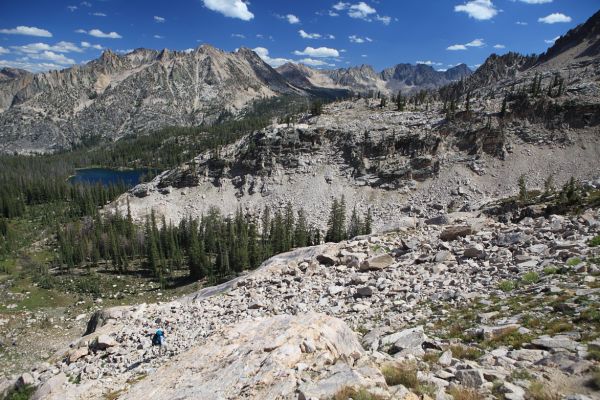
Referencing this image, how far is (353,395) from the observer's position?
9.90 meters

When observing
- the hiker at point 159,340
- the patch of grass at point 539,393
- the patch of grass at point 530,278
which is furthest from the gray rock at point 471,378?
the hiker at point 159,340

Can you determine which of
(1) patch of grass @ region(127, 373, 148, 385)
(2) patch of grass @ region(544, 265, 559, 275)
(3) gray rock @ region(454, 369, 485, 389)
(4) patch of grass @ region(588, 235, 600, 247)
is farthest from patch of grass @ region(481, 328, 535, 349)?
(1) patch of grass @ region(127, 373, 148, 385)

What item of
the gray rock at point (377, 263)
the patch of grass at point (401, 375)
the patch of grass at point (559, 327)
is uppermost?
the patch of grass at point (559, 327)

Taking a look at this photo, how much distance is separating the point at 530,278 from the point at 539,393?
10685mm

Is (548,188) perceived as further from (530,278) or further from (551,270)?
(530,278)

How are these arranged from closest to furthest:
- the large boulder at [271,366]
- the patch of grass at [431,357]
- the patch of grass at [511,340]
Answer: the large boulder at [271,366]
the patch of grass at [431,357]
the patch of grass at [511,340]

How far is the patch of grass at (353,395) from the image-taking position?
9672 mm

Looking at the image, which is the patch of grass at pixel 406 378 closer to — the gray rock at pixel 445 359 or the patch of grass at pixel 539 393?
the gray rock at pixel 445 359

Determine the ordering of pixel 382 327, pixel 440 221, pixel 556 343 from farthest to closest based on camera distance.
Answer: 1. pixel 440 221
2. pixel 382 327
3. pixel 556 343

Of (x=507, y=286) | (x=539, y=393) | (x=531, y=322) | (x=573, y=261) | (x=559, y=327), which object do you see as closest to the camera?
(x=539, y=393)

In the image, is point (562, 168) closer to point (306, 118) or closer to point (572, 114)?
point (572, 114)

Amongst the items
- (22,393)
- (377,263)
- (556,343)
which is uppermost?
(556,343)

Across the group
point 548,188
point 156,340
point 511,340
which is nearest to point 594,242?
point 511,340

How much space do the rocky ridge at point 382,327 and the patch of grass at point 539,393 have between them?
0.06m
